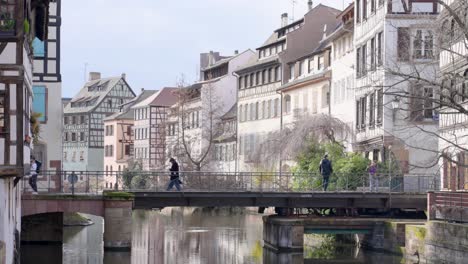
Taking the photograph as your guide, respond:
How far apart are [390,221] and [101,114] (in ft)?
318

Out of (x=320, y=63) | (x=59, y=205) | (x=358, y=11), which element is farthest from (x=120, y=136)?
(x=59, y=205)

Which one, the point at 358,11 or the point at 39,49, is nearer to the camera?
the point at 39,49

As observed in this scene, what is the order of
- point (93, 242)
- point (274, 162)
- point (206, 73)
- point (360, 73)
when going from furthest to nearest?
point (206, 73) < point (274, 162) < point (360, 73) < point (93, 242)

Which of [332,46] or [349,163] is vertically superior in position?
[332,46]

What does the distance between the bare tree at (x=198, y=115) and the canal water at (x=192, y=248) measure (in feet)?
94.1

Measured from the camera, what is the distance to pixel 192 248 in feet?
165

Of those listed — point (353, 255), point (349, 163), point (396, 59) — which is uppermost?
point (396, 59)

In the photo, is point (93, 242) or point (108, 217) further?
point (93, 242)

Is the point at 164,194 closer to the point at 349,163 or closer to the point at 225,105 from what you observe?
the point at 349,163

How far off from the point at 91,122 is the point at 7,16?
11434 cm

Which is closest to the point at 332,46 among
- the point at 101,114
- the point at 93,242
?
the point at 93,242

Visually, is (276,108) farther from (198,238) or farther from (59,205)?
(59,205)

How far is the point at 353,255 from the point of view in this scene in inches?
1863

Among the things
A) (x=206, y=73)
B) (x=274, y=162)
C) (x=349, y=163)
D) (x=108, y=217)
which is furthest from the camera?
(x=206, y=73)
